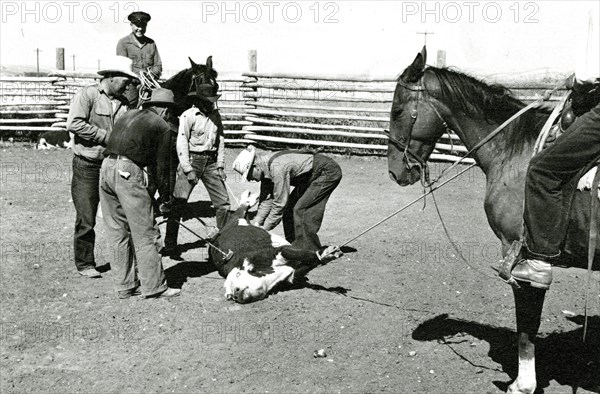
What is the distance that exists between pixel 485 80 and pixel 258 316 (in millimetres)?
3215

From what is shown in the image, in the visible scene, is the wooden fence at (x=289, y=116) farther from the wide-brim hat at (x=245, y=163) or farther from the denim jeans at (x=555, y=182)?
the denim jeans at (x=555, y=182)

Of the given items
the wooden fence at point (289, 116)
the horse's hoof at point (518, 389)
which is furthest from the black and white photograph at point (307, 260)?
the wooden fence at point (289, 116)

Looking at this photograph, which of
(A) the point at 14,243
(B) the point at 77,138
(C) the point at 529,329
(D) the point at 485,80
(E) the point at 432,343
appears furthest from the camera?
(A) the point at 14,243

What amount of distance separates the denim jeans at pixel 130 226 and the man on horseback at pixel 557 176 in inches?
155

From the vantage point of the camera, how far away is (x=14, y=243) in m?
9.59

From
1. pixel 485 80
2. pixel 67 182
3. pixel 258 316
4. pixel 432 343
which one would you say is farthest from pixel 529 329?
pixel 67 182

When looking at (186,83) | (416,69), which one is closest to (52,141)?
(186,83)

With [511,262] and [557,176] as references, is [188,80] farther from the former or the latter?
[557,176]

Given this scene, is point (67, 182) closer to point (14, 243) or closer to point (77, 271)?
point (14, 243)

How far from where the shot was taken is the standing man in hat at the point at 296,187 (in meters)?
8.16

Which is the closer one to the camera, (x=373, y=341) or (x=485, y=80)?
(x=485, y=80)

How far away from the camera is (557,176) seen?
197 inches

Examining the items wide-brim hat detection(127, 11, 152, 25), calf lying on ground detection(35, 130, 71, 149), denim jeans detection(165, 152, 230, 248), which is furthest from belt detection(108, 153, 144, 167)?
calf lying on ground detection(35, 130, 71, 149)

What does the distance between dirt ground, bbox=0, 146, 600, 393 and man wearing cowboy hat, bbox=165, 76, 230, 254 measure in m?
0.82
